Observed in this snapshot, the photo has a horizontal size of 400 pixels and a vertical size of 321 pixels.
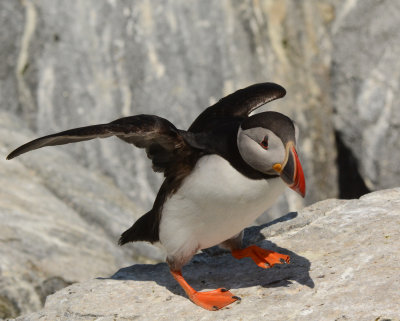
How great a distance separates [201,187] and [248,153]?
0.36m

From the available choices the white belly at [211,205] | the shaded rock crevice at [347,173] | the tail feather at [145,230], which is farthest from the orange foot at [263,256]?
the shaded rock crevice at [347,173]

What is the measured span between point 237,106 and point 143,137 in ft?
2.87

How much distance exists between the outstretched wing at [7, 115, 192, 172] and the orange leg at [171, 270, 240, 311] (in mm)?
762

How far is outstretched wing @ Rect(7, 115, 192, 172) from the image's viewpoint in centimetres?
381

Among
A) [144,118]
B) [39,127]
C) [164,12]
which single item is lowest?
[144,118]

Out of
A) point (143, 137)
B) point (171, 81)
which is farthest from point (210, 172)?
point (171, 81)

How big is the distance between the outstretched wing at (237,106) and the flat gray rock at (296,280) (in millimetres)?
910

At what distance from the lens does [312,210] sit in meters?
5.21

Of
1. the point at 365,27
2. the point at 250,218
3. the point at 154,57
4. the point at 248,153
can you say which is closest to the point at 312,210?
the point at 250,218

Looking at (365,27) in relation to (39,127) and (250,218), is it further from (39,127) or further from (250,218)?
(250,218)

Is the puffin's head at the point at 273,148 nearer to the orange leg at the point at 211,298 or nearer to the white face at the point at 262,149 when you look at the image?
the white face at the point at 262,149

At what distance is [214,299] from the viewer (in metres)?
4.07

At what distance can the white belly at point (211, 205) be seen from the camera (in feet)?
12.7

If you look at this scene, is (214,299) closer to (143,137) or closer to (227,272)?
(227,272)
